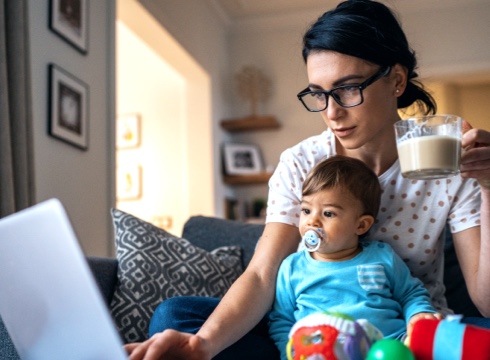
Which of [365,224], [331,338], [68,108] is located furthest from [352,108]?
[68,108]

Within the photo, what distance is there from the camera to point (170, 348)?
1033 mm

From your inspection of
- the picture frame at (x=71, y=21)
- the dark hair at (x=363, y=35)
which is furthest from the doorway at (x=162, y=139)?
the dark hair at (x=363, y=35)

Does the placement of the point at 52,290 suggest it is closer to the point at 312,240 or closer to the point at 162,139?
the point at 312,240

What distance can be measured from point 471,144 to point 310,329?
0.52m

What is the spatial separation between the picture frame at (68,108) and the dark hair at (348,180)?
193cm

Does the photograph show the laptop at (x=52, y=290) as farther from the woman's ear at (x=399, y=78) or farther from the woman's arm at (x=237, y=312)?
the woman's ear at (x=399, y=78)

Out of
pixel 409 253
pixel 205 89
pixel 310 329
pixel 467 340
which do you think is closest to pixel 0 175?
pixel 409 253

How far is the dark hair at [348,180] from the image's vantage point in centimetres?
147

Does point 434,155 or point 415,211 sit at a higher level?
point 434,155

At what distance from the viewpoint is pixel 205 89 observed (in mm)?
5758

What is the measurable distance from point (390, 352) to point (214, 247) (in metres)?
1.53

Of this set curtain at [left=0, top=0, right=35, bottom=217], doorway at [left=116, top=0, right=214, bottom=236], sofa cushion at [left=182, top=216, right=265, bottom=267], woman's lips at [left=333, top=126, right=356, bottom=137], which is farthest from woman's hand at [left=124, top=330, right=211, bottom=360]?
doorway at [left=116, top=0, right=214, bottom=236]

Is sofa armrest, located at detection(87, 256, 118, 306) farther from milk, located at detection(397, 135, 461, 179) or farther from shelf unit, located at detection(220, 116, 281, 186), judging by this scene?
shelf unit, located at detection(220, 116, 281, 186)

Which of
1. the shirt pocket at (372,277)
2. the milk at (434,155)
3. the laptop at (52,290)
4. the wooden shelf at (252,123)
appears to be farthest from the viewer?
the wooden shelf at (252,123)
